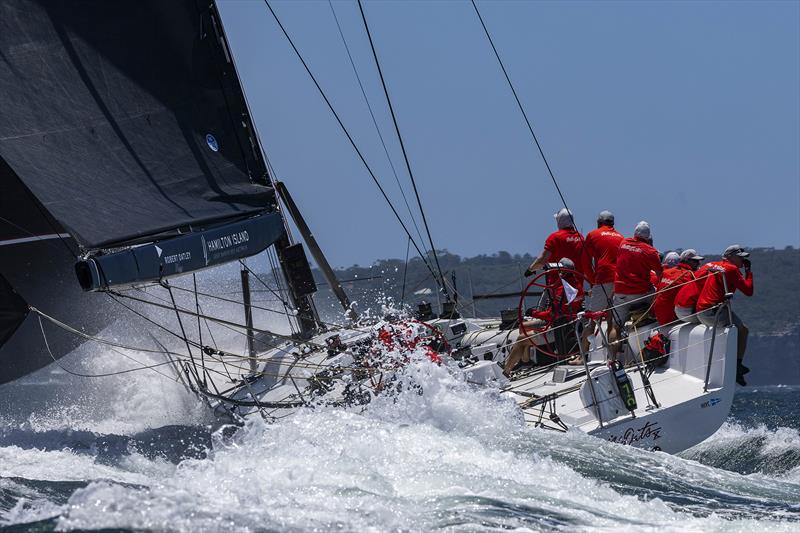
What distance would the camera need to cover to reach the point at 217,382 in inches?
360

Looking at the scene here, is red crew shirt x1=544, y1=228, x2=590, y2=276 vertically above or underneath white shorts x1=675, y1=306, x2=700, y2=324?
above

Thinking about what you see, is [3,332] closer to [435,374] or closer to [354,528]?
[435,374]

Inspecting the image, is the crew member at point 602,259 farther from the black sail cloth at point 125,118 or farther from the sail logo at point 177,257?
the sail logo at point 177,257

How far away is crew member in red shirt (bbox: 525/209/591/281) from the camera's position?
9117mm

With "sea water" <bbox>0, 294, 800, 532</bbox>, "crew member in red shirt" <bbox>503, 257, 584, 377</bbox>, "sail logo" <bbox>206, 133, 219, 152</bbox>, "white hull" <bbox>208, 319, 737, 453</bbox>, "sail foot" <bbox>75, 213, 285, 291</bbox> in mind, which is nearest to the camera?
"sea water" <bbox>0, 294, 800, 532</bbox>

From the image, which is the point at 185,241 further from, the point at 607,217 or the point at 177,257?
the point at 607,217

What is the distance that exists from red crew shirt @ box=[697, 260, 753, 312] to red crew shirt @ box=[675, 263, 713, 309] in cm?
16

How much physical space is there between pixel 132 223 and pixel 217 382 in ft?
6.64

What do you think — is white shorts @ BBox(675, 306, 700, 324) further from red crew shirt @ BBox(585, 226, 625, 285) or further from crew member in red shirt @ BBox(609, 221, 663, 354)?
red crew shirt @ BBox(585, 226, 625, 285)

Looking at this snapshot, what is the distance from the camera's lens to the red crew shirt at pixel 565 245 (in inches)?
359

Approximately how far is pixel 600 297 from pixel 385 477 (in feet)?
12.6

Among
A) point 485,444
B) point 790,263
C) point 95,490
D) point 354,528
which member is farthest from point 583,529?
point 790,263

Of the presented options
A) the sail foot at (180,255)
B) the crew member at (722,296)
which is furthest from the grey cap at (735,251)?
the sail foot at (180,255)

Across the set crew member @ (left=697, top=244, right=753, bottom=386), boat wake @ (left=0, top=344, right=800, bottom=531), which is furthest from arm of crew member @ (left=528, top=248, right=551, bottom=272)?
boat wake @ (left=0, top=344, right=800, bottom=531)
